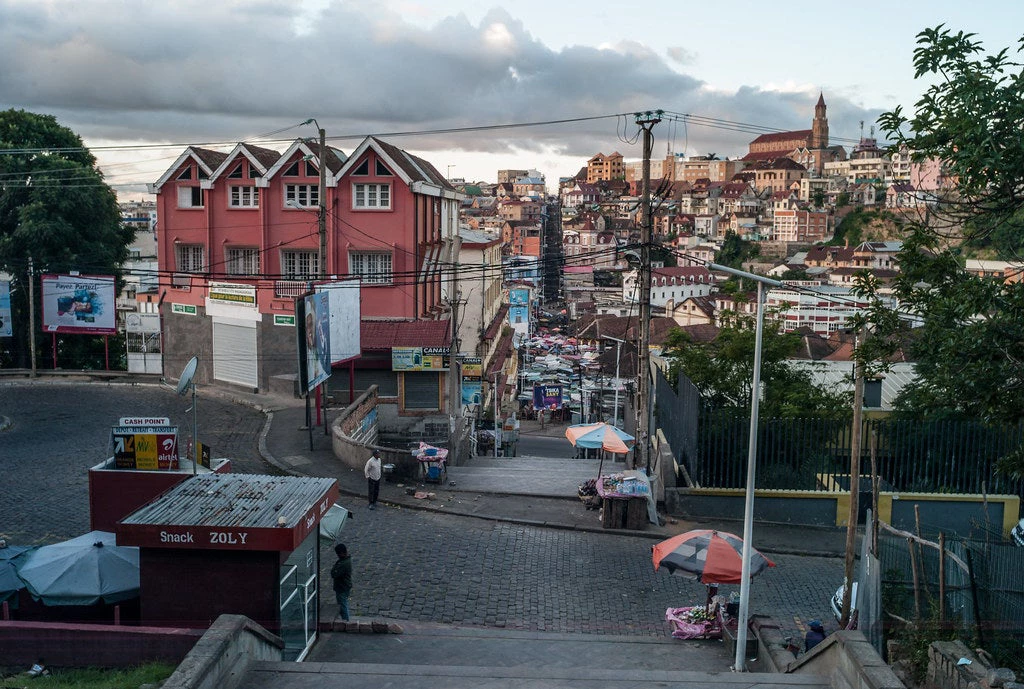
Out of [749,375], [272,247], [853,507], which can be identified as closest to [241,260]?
[272,247]

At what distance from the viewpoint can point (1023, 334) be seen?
9.30 m

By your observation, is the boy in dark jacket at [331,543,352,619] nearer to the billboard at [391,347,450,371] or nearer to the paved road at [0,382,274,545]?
the paved road at [0,382,274,545]

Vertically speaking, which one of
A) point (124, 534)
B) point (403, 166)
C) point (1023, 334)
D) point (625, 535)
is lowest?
point (625, 535)

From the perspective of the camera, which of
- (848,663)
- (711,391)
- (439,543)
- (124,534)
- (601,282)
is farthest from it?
(601,282)

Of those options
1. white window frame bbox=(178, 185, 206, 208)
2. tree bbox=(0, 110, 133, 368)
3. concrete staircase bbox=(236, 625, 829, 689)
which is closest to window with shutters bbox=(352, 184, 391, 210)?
white window frame bbox=(178, 185, 206, 208)

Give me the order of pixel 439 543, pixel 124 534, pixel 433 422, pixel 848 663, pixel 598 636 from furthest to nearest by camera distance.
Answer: pixel 433 422, pixel 439 543, pixel 598 636, pixel 124 534, pixel 848 663

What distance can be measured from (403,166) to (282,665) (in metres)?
26.7

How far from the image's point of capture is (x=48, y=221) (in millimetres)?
37219

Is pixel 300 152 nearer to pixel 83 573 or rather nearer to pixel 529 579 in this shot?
pixel 529 579

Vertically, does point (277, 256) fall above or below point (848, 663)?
above

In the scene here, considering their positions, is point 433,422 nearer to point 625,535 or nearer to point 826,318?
point 625,535

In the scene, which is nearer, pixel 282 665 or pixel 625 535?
pixel 282 665

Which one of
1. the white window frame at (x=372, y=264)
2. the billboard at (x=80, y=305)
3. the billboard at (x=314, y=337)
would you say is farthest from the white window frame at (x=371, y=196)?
the billboard at (x=80, y=305)

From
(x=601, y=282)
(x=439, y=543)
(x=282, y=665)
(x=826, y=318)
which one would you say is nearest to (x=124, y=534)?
(x=282, y=665)
